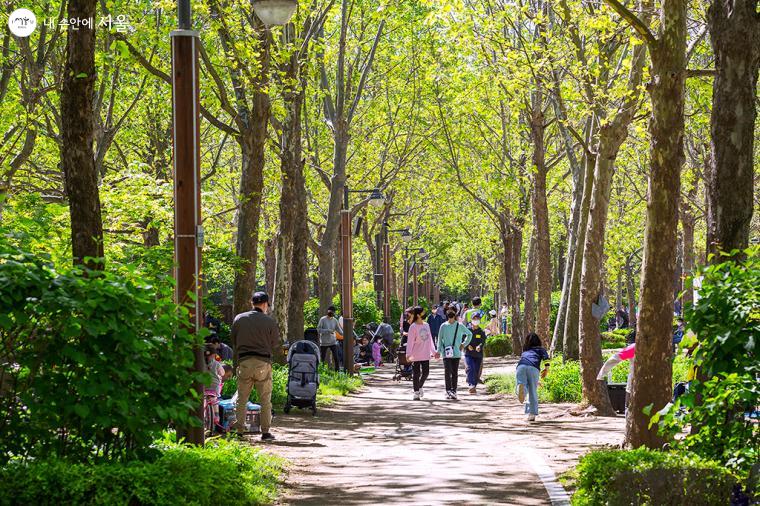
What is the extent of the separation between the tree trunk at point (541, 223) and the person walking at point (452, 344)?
19.3 feet

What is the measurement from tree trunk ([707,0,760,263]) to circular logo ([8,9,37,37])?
520 inches

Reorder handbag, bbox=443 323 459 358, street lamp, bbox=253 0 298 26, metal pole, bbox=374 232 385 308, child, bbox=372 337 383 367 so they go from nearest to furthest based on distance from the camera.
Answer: street lamp, bbox=253 0 298 26, handbag, bbox=443 323 459 358, child, bbox=372 337 383 367, metal pole, bbox=374 232 385 308

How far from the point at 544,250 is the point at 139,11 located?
11.6 metres

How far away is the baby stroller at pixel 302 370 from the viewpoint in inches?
685

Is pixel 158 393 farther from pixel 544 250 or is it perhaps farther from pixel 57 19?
pixel 544 250

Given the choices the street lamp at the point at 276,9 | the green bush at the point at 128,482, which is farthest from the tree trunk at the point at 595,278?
the green bush at the point at 128,482

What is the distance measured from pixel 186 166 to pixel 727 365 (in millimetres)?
4802

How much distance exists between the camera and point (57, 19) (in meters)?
19.7

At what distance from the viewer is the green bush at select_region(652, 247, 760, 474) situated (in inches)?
297

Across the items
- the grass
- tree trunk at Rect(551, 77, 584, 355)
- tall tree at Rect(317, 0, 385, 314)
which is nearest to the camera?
the grass

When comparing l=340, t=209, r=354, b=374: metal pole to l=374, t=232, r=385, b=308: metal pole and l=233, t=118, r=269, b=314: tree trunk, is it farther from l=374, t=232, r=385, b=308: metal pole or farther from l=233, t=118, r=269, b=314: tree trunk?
l=374, t=232, r=385, b=308: metal pole

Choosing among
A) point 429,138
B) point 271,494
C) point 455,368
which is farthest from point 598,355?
point 429,138

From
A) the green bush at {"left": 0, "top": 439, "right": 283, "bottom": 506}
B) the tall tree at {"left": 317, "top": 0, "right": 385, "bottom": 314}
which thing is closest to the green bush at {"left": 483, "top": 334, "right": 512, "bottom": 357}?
the tall tree at {"left": 317, "top": 0, "right": 385, "bottom": 314}

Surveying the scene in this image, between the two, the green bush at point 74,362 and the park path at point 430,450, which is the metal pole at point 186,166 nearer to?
the park path at point 430,450
